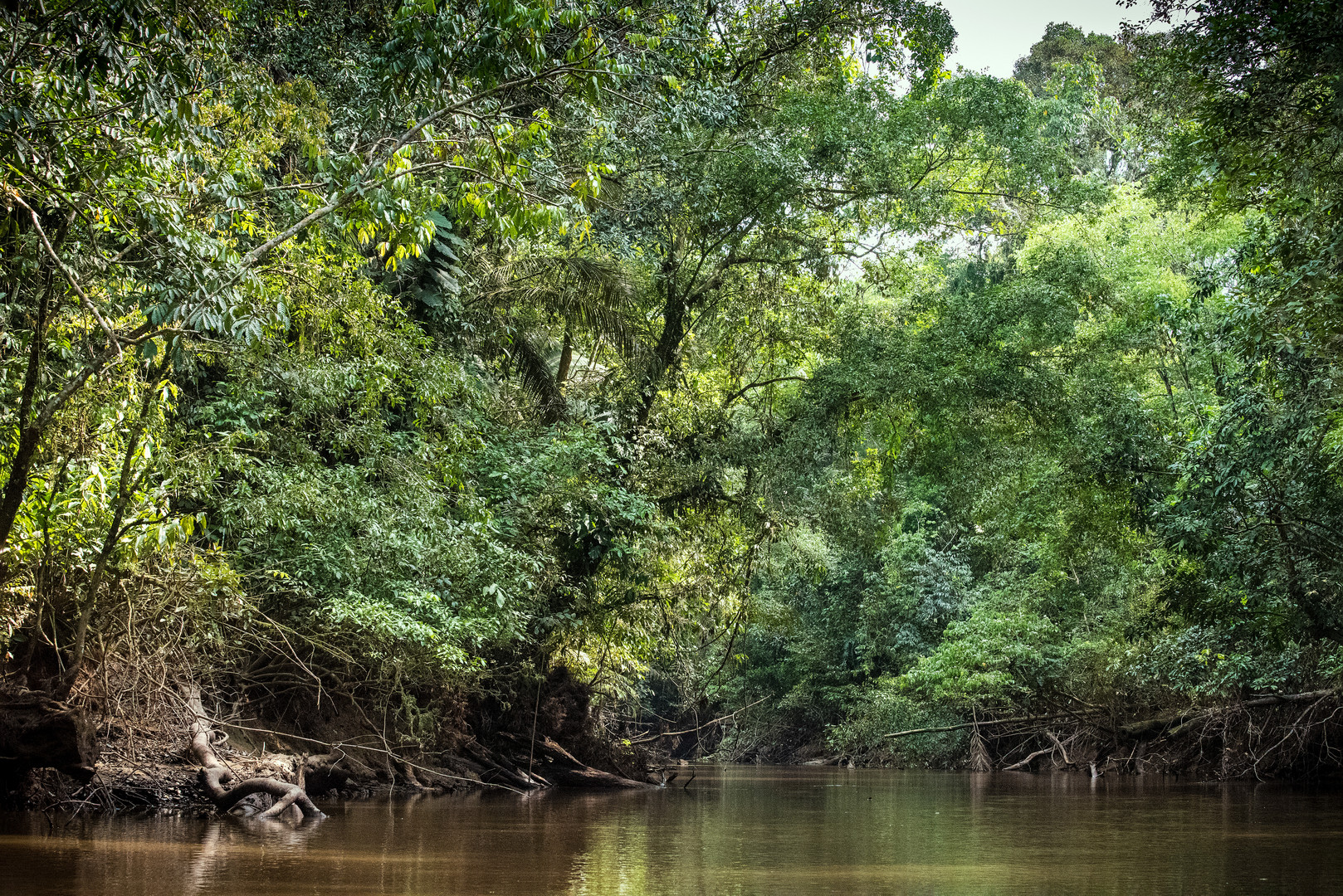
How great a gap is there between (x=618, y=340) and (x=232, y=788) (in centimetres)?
875

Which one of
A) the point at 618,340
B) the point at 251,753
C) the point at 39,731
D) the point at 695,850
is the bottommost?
the point at 695,850

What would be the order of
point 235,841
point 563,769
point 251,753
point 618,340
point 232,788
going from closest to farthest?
point 235,841, point 232,788, point 251,753, point 618,340, point 563,769

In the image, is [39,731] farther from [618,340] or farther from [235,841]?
[618,340]

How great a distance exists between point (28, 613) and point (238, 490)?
2.08 m

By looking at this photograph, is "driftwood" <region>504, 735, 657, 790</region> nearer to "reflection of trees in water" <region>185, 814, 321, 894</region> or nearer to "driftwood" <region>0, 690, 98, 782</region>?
"reflection of trees in water" <region>185, 814, 321, 894</region>

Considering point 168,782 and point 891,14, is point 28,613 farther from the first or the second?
point 891,14

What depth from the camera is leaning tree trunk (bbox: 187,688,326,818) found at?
33.0 feet

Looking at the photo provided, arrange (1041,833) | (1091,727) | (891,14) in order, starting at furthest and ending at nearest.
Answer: (1091,727) < (891,14) < (1041,833)

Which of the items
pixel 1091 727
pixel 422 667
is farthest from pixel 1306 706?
pixel 422 667

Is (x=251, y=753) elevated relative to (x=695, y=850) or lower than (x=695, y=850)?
elevated

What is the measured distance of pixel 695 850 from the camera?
8188 millimetres

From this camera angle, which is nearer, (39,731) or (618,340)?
(39,731)

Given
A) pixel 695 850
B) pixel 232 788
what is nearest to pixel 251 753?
pixel 232 788

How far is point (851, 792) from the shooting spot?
17.7 meters
